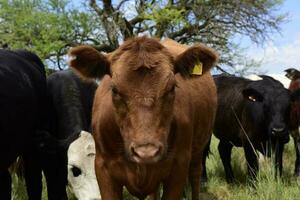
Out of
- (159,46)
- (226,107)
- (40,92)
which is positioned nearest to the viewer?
(159,46)

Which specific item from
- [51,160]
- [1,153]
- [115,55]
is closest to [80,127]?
[51,160]

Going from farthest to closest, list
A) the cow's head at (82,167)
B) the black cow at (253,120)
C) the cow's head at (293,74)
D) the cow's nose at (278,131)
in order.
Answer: the cow's head at (293,74) → the black cow at (253,120) → the cow's nose at (278,131) → the cow's head at (82,167)

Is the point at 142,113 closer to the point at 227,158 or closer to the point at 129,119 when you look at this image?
the point at 129,119

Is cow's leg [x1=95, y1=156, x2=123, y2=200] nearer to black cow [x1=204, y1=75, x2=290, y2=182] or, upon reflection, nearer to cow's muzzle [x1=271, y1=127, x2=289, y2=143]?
black cow [x1=204, y1=75, x2=290, y2=182]

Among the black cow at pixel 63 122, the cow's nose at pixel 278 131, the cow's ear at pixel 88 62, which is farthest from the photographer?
the cow's nose at pixel 278 131

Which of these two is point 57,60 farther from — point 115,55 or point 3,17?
point 115,55

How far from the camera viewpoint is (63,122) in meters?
5.61

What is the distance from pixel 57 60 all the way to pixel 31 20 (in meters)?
Answer: 2.16

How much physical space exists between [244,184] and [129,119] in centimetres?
455

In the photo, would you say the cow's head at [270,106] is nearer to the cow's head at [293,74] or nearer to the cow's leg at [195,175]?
the cow's leg at [195,175]

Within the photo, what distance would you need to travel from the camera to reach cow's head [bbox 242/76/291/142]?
271 inches

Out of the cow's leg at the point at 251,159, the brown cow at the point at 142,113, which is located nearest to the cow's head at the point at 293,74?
the cow's leg at the point at 251,159

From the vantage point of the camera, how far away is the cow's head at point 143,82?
303 cm

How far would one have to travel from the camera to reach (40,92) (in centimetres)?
594
